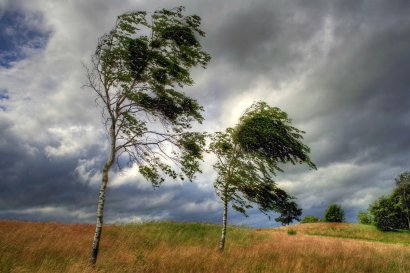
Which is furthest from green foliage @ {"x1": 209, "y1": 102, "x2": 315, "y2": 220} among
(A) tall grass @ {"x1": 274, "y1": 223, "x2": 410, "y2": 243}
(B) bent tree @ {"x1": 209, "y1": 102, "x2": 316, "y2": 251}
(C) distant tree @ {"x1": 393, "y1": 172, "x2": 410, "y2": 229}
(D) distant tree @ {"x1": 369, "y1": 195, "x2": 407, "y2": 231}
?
(C) distant tree @ {"x1": 393, "y1": 172, "x2": 410, "y2": 229}

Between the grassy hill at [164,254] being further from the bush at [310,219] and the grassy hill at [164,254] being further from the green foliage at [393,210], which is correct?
the bush at [310,219]

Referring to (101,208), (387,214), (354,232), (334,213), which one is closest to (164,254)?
(101,208)

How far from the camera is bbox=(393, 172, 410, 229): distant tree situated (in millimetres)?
48556

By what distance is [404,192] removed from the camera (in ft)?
171

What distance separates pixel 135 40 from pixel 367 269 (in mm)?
12481

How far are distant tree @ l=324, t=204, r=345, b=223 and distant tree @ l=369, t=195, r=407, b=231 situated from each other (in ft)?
15.4

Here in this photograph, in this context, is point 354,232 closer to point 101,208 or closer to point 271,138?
point 271,138

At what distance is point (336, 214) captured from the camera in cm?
4762

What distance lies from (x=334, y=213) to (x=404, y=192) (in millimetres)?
13881

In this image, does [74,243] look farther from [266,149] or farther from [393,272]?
[393,272]

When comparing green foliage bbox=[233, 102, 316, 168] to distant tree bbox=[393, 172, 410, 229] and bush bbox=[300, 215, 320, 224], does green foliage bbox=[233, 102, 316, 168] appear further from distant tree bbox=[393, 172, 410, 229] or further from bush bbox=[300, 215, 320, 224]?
bush bbox=[300, 215, 320, 224]

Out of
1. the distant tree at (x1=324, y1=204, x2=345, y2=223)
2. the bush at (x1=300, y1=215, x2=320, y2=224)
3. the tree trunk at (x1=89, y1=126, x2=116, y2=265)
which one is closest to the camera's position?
the tree trunk at (x1=89, y1=126, x2=116, y2=265)

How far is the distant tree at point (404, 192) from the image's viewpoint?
48556mm

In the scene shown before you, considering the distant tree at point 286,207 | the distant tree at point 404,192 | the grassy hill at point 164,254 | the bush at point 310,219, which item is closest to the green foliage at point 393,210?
the distant tree at point 404,192
